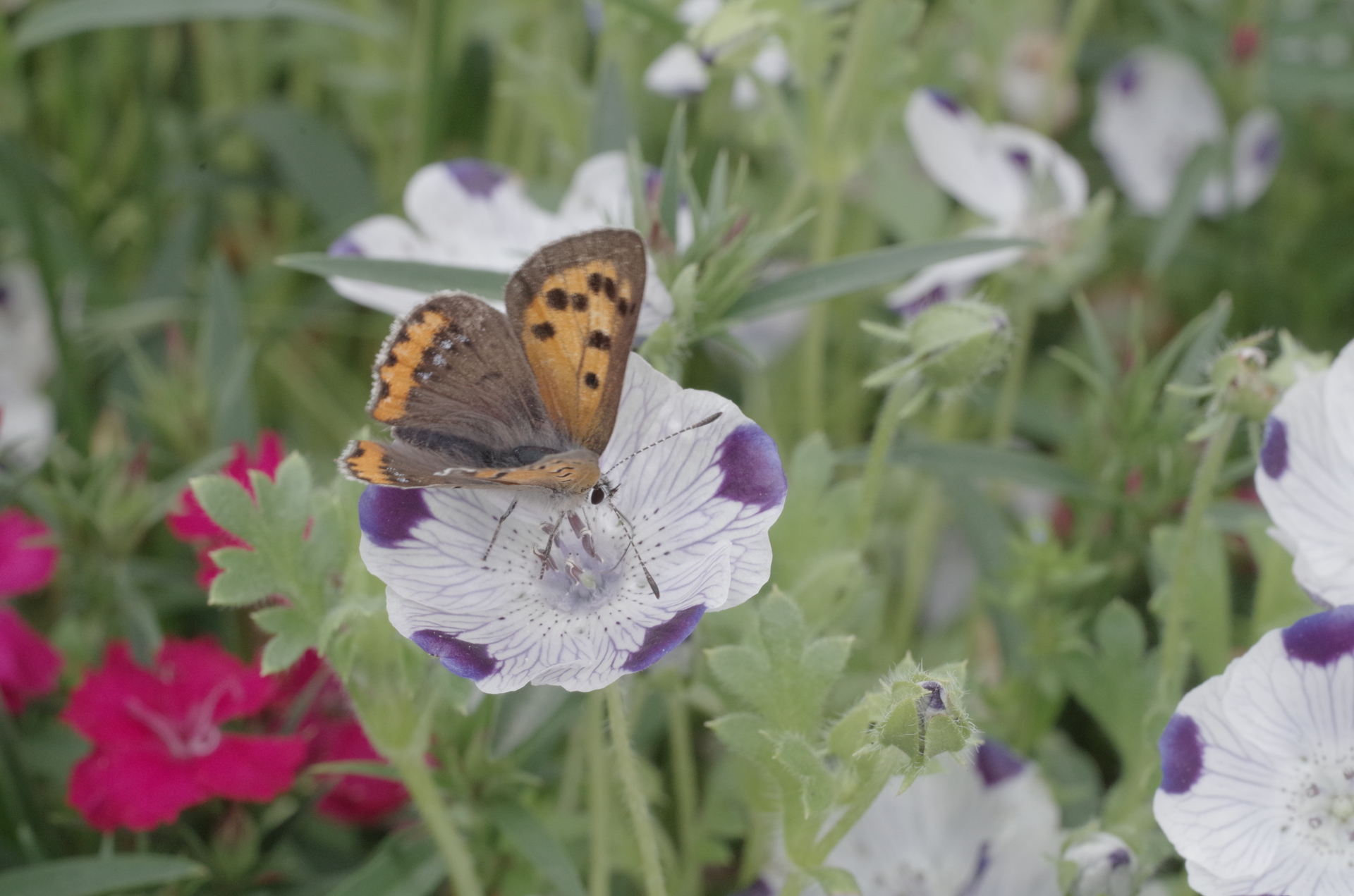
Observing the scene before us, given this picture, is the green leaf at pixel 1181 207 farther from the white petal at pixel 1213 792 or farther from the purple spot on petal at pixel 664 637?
the purple spot on petal at pixel 664 637

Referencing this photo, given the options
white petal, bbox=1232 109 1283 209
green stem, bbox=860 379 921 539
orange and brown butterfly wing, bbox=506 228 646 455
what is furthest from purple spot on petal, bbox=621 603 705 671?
white petal, bbox=1232 109 1283 209

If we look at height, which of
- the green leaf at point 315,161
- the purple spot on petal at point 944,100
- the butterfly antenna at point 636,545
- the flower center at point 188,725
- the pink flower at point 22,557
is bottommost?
the flower center at point 188,725

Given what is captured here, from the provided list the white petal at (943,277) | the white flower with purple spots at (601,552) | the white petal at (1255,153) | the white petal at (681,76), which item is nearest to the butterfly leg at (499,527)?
the white flower with purple spots at (601,552)

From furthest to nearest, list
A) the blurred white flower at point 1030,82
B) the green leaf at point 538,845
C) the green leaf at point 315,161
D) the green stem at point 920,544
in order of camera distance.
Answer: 1. the blurred white flower at point 1030,82
2. the green leaf at point 315,161
3. the green stem at point 920,544
4. the green leaf at point 538,845

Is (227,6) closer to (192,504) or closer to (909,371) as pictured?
(192,504)

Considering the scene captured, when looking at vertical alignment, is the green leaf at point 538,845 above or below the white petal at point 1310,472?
below

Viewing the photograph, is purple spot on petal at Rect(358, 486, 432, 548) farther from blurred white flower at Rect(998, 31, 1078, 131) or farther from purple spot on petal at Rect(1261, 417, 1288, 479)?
blurred white flower at Rect(998, 31, 1078, 131)
